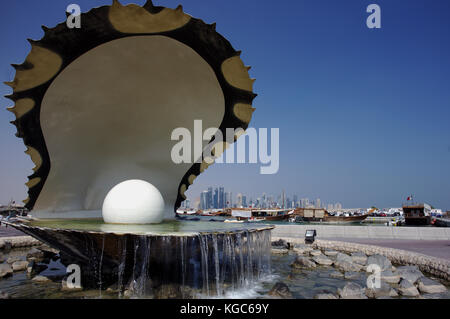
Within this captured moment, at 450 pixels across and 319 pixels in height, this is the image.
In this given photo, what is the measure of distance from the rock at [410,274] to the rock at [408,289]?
22.3 inches

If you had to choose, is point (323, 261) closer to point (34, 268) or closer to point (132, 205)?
point (132, 205)

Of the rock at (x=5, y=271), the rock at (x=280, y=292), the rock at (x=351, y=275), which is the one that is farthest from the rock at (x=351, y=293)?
the rock at (x=5, y=271)

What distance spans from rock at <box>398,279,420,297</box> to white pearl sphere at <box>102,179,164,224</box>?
6.07 metres

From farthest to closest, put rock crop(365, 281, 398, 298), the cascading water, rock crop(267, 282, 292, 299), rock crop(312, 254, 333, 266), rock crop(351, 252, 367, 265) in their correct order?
rock crop(312, 254, 333, 266) < rock crop(351, 252, 367, 265) < rock crop(365, 281, 398, 298) < rock crop(267, 282, 292, 299) < the cascading water

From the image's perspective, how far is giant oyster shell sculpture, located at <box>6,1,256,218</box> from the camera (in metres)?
7.41

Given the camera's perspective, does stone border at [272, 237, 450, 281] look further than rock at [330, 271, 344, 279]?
No

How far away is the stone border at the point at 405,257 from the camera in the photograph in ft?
25.4

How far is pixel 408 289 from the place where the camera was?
6.56m

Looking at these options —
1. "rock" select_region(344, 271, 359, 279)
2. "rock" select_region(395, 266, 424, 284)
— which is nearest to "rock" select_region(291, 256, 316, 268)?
"rock" select_region(344, 271, 359, 279)

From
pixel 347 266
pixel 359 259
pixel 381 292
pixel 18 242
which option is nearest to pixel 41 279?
pixel 18 242

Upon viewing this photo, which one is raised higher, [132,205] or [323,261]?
[132,205]

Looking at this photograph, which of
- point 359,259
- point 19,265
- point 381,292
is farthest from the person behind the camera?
point 359,259

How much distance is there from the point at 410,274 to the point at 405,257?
208 cm

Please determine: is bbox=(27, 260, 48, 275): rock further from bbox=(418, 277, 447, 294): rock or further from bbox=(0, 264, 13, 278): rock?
bbox=(418, 277, 447, 294): rock
